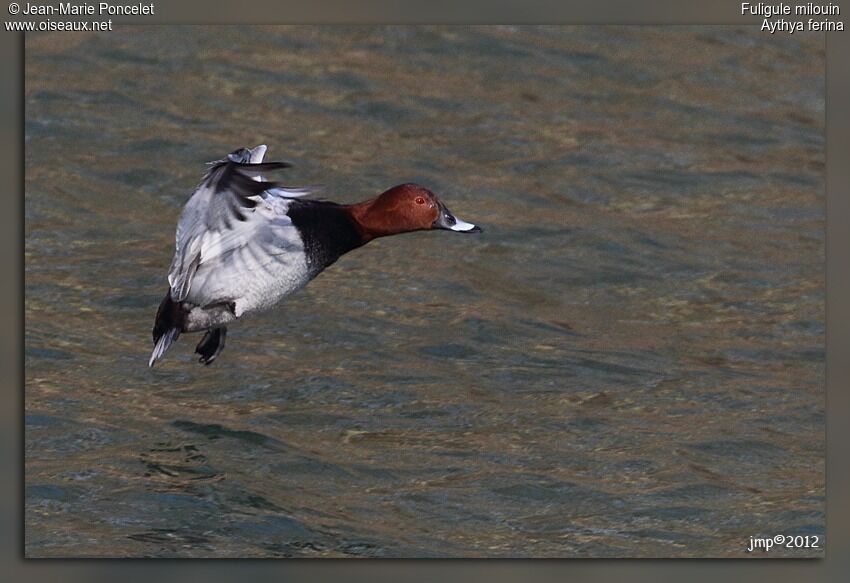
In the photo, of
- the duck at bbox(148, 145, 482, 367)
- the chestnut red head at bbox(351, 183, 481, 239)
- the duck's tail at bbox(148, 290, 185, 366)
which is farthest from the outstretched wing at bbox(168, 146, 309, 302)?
the chestnut red head at bbox(351, 183, 481, 239)

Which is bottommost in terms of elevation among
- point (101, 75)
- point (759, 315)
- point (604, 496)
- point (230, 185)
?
point (604, 496)

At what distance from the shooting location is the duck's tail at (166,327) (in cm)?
671

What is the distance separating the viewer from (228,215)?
6.06m

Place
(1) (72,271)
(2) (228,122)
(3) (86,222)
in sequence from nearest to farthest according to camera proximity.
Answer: (1) (72,271) → (3) (86,222) → (2) (228,122)

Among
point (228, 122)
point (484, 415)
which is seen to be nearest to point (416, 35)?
point (228, 122)

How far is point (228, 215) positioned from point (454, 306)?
8.83ft

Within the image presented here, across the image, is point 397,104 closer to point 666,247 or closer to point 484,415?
point 666,247

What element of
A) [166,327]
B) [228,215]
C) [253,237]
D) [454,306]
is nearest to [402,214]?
[253,237]

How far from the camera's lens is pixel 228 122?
9.75m

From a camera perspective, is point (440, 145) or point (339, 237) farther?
point (440, 145)

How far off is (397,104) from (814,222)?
267 cm

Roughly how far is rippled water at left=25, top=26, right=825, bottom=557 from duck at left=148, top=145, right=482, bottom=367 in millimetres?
741

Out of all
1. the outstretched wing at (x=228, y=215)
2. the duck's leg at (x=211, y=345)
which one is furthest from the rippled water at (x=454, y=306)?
the outstretched wing at (x=228, y=215)

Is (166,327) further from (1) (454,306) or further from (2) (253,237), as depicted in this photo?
(1) (454,306)
